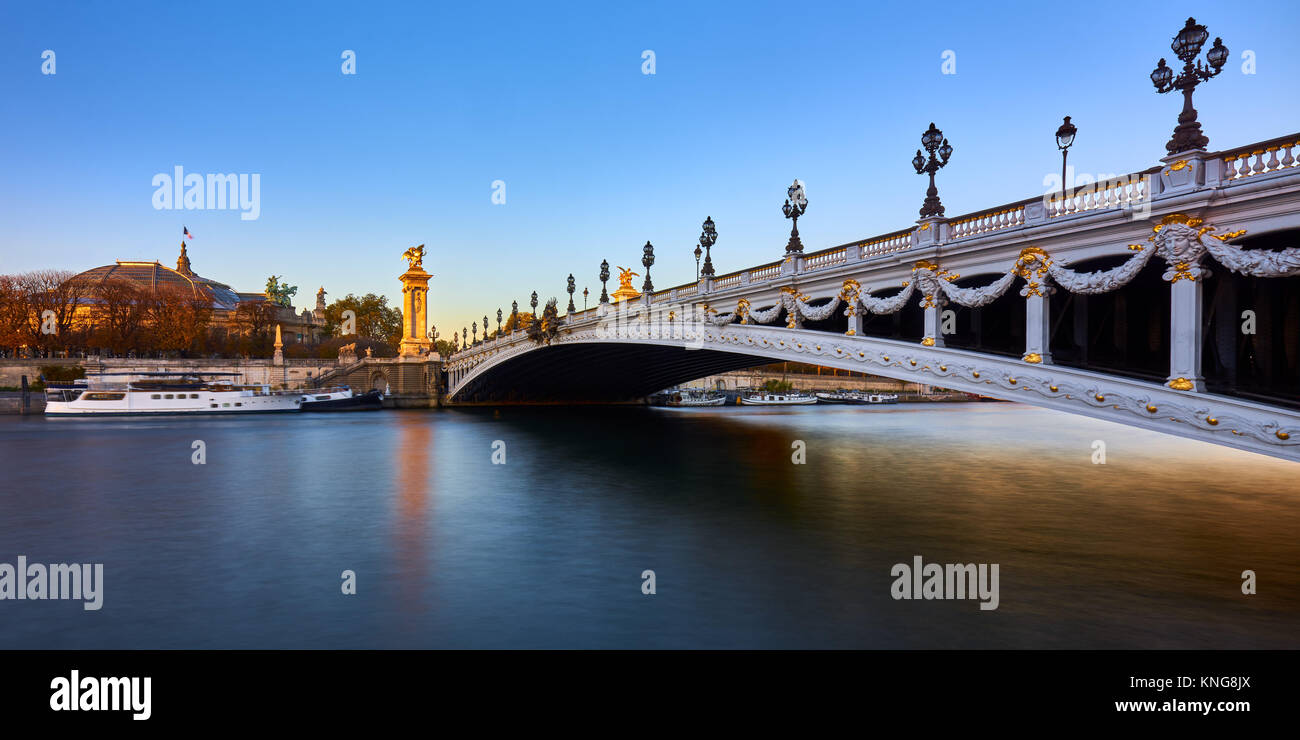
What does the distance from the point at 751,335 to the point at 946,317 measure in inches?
299

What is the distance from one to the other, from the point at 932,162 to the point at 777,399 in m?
69.2

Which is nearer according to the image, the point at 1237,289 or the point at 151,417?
the point at 1237,289

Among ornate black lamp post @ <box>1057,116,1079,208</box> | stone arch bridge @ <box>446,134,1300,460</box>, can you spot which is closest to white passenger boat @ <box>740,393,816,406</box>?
stone arch bridge @ <box>446,134,1300,460</box>

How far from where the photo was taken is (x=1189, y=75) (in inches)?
542

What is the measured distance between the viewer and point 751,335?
27016 mm

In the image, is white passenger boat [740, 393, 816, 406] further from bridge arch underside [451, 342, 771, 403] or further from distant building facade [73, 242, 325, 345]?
distant building facade [73, 242, 325, 345]

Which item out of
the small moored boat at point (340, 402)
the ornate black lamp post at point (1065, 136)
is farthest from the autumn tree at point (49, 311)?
the ornate black lamp post at point (1065, 136)

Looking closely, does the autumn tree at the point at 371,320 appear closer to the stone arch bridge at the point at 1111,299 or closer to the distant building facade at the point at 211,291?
the distant building facade at the point at 211,291

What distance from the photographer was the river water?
31.8ft

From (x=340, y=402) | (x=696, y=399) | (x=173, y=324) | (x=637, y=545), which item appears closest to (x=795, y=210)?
(x=637, y=545)

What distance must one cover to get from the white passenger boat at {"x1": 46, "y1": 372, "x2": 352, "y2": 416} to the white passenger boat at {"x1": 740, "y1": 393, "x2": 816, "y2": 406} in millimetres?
44286
